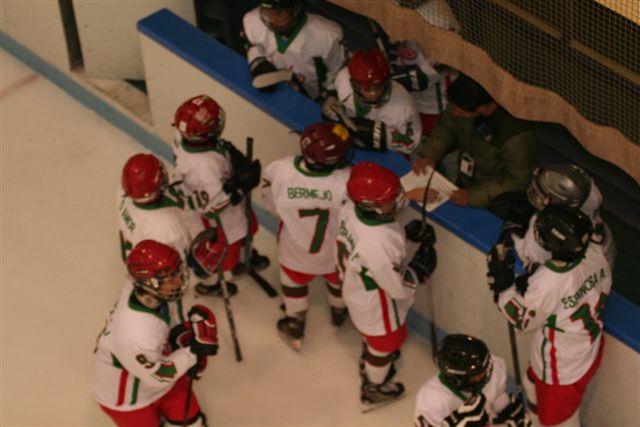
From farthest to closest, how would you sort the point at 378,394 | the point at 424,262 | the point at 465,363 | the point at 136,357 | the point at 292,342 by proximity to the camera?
the point at 292,342 → the point at 378,394 → the point at 424,262 → the point at 136,357 → the point at 465,363

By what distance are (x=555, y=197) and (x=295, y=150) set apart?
151cm

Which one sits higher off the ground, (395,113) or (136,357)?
(395,113)

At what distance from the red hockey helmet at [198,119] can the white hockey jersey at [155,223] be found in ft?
0.89

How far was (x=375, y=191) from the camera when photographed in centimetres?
439

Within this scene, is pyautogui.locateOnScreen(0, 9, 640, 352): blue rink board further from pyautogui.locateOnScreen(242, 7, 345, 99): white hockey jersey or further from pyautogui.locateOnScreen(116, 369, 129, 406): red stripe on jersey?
pyautogui.locateOnScreen(116, 369, 129, 406): red stripe on jersey

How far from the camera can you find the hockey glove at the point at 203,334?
4.38 meters

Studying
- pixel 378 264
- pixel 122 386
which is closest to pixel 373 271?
pixel 378 264

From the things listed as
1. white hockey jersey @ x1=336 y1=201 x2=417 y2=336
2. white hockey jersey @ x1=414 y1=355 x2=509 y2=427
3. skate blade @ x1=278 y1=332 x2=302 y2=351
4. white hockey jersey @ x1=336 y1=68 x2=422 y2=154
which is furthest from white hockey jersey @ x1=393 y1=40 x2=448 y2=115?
white hockey jersey @ x1=414 y1=355 x2=509 y2=427

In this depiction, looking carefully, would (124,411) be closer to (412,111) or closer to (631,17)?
(412,111)

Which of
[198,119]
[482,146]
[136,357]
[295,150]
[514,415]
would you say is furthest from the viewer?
[295,150]

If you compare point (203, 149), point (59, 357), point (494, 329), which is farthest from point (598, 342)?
point (59, 357)

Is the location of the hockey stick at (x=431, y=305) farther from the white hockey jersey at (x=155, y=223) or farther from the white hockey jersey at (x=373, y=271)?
the white hockey jersey at (x=155, y=223)

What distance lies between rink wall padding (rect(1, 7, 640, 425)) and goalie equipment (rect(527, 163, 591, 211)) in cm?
40

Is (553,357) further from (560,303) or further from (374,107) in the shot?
(374,107)
